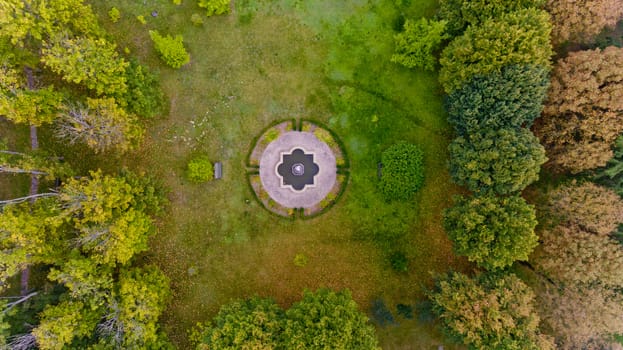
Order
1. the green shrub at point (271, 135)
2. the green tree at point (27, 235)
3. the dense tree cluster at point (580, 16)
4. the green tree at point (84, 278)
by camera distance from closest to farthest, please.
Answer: the green tree at point (27, 235), the green tree at point (84, 278), the dense tree cluster at point (580, 16), the green shrub at point (271, 135)

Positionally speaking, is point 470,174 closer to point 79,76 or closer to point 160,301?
point 160,301

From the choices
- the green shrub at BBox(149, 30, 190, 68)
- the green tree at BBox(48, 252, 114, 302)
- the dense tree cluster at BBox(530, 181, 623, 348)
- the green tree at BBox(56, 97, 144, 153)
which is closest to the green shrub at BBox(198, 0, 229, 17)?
the green shrub at BBox(149, 30, 190, 68)

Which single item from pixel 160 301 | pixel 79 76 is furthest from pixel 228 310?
pixel 79 76

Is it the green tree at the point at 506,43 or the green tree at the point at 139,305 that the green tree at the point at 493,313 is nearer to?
the green tree at the point at 506,43

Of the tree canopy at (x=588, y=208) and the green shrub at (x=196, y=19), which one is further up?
the green shrub at (x=196, y=19)

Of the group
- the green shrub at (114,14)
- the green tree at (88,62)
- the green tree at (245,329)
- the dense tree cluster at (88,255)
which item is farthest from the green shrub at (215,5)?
the green tree at (245,329)
